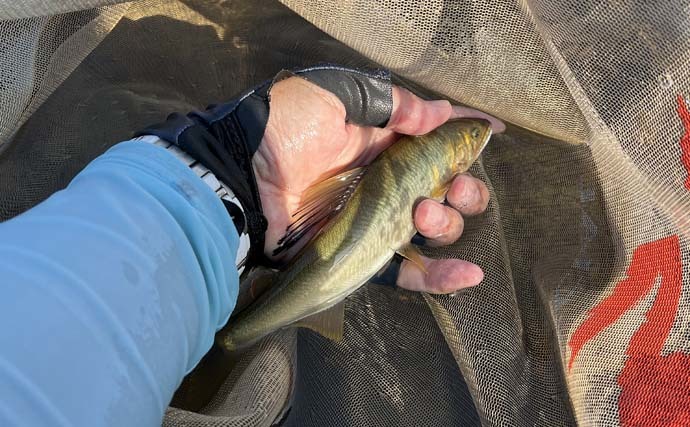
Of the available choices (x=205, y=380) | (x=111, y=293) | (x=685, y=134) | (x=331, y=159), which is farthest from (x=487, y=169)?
(x=111, y=293)

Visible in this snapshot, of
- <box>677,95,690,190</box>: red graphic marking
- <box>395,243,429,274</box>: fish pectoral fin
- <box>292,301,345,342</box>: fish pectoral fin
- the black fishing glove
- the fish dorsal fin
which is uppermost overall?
<box>677,95,690,190</box>: red graphic marking

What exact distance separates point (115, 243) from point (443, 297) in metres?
0.99

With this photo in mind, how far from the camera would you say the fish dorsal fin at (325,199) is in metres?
1.62

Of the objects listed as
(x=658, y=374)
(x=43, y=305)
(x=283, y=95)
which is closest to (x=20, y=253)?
(x=43, y=305)

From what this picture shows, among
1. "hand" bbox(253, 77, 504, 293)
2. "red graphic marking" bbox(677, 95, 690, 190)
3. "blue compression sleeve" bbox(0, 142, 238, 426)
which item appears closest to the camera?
"blue compression sleeve" bbox(0, 142, 238, 426)

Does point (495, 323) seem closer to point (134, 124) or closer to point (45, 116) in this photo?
point (134, 124)

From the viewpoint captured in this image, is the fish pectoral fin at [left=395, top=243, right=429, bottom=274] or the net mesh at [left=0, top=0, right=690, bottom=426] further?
the fish pectoral fin at [left=395, top=243, right=429, bottom=274]

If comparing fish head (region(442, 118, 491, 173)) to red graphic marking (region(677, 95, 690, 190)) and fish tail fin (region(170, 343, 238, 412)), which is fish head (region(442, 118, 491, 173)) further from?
fish tail fin (region(170, 343, 238, 412))

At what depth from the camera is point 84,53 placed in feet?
5.34

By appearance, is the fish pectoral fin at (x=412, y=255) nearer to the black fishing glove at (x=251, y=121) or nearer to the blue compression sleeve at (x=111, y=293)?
the black fishing glove at (x=251, y=121)

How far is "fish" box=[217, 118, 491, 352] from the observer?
59.3 inches

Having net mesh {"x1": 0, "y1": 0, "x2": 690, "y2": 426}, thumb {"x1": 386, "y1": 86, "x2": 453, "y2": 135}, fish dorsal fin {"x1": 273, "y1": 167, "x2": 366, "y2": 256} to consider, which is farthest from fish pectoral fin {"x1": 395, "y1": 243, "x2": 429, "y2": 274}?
thumb {"x1": 386, "y1": 86, "x2": 453, "y2": 135}

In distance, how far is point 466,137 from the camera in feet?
5.36

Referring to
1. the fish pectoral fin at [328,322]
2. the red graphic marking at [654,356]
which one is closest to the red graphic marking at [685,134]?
the red graphic marking at [654,356]
